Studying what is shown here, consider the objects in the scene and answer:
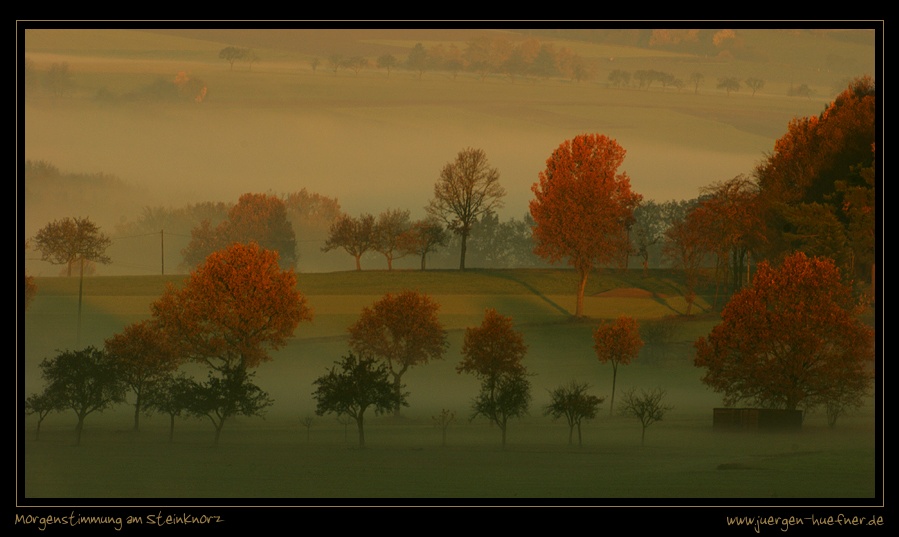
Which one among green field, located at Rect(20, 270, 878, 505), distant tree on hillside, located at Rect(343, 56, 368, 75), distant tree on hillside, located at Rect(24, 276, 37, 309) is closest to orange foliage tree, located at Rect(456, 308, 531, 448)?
green field, located at Rect(20, 270, 878, 505)

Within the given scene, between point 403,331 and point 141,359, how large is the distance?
18.0 m

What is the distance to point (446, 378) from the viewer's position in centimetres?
10581

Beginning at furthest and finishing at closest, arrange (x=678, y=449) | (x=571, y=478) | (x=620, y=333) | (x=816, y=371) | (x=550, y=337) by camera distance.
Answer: (x=550, y=337), (x=620, y=333), (x=816, y=371), (x=678, y=449), (x=571, y=478)

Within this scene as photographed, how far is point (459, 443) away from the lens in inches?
3061

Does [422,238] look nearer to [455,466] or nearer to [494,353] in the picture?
[494,353]

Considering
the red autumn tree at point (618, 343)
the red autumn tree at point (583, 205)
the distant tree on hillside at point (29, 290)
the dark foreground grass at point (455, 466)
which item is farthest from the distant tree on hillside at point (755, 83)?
the distant tree on hillside at point (29, 290)

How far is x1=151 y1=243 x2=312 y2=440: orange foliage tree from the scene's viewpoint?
94438 millimetres

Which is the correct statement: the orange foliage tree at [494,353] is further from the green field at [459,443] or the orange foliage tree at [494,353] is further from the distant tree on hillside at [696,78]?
the distant tree on hillside at [696,78]

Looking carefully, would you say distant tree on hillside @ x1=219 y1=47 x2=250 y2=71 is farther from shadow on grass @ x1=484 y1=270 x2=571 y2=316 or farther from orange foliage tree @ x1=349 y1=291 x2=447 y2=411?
orange foliage tree @ x1=349 y1=291 x2=447 y2=411

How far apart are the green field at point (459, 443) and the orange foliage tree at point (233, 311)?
5874 millimetres

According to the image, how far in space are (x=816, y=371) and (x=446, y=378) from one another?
1359 inches
